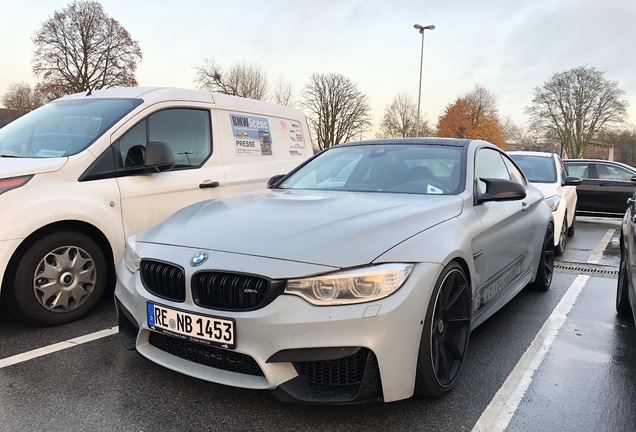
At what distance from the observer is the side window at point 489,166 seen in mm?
3715

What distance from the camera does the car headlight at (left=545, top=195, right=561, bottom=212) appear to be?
6.60 metres

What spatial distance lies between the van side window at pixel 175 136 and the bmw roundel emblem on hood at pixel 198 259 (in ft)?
6.89

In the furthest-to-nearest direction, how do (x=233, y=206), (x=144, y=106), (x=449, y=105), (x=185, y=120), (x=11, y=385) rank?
(x=449, y=105)
(x=185, y=120)
(x=144, y=106)
(x=233, y=206)
(x=11, y=385)

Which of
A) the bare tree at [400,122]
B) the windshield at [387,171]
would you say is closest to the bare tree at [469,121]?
the bare tree at [400,122]

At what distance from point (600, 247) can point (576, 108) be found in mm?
47966

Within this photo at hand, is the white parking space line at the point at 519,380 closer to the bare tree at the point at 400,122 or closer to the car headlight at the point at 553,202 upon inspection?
the car headlight at the point at 553,202

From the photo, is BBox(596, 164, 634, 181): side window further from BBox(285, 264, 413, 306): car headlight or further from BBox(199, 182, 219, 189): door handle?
BBox(285, 264, 413, 306): car headlight

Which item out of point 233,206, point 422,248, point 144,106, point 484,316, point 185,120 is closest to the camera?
point 422,248

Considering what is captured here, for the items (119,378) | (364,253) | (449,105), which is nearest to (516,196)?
(364,253)

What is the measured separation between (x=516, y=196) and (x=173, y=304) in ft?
7.67

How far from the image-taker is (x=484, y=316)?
344 centimetres

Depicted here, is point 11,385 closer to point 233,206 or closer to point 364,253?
point 233,206

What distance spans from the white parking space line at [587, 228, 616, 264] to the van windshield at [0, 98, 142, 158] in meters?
6.23

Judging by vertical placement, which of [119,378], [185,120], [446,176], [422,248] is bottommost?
[119,378]
